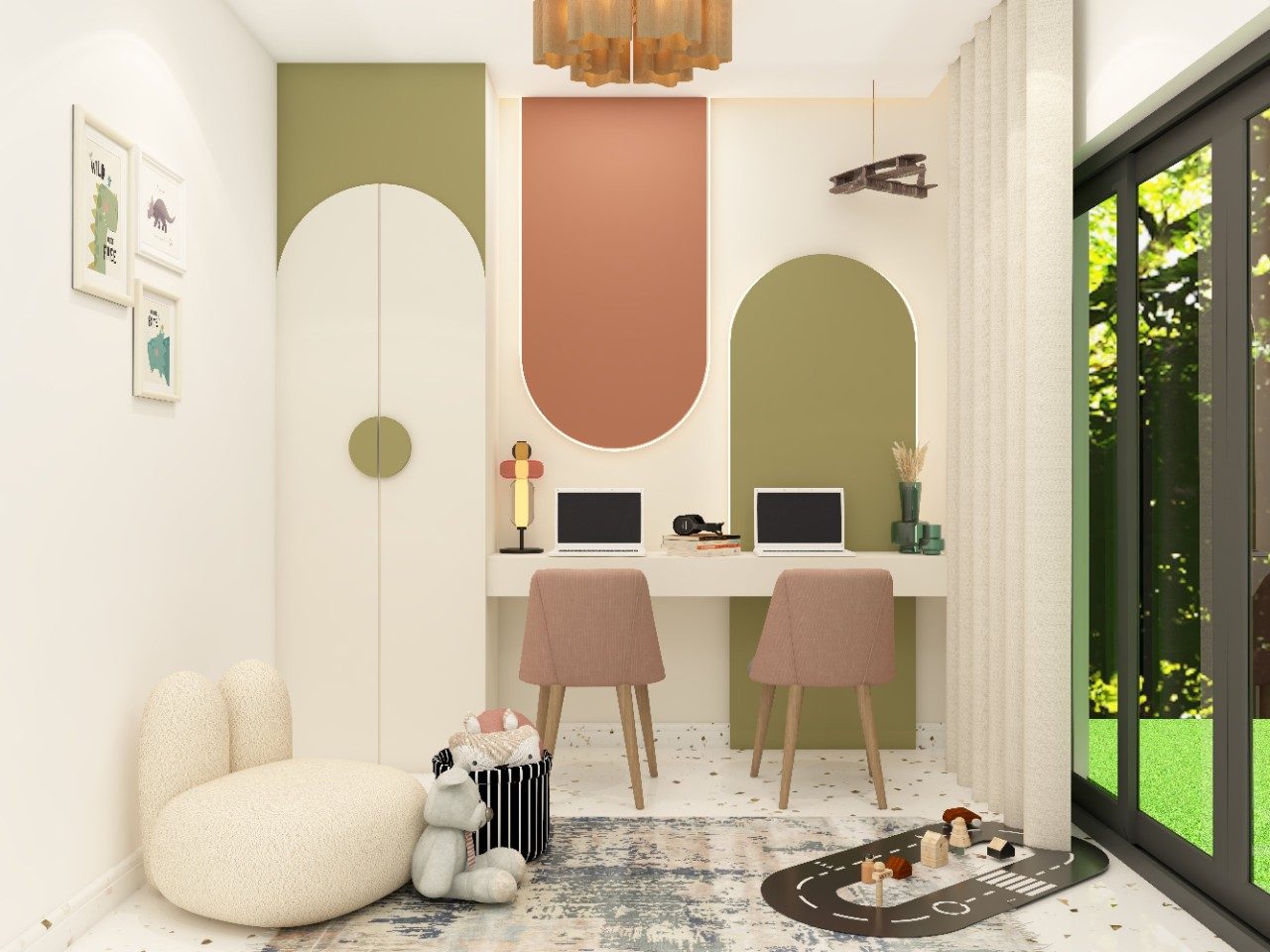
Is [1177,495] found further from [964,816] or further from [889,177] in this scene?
[889,177]

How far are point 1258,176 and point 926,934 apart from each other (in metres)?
1.98

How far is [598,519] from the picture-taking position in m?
4.08

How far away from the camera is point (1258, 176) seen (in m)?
2.40

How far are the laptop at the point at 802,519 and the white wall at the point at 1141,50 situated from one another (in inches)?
62.5

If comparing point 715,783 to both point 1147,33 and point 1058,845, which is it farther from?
point 1147,33

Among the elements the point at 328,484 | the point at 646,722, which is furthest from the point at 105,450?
the point at 646,722

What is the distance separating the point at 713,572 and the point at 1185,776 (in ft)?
5.61

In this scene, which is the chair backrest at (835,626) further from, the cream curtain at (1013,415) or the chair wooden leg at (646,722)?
the chair wooden leg at (646,722)

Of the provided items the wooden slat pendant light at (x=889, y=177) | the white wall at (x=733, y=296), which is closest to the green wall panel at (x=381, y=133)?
the white wall at (x=733, y=296)

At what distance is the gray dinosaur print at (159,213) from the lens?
2.89 meters

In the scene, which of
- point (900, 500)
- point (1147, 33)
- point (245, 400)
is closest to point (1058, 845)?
point (900, 500)

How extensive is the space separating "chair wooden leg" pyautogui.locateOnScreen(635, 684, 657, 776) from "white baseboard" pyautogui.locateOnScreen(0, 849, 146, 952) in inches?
64.8

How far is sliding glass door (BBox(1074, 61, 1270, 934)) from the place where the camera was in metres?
2.40

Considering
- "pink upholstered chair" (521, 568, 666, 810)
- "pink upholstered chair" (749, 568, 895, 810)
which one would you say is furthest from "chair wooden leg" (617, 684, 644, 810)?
"pink upholstered chair" (749, 568, 895, 810)
